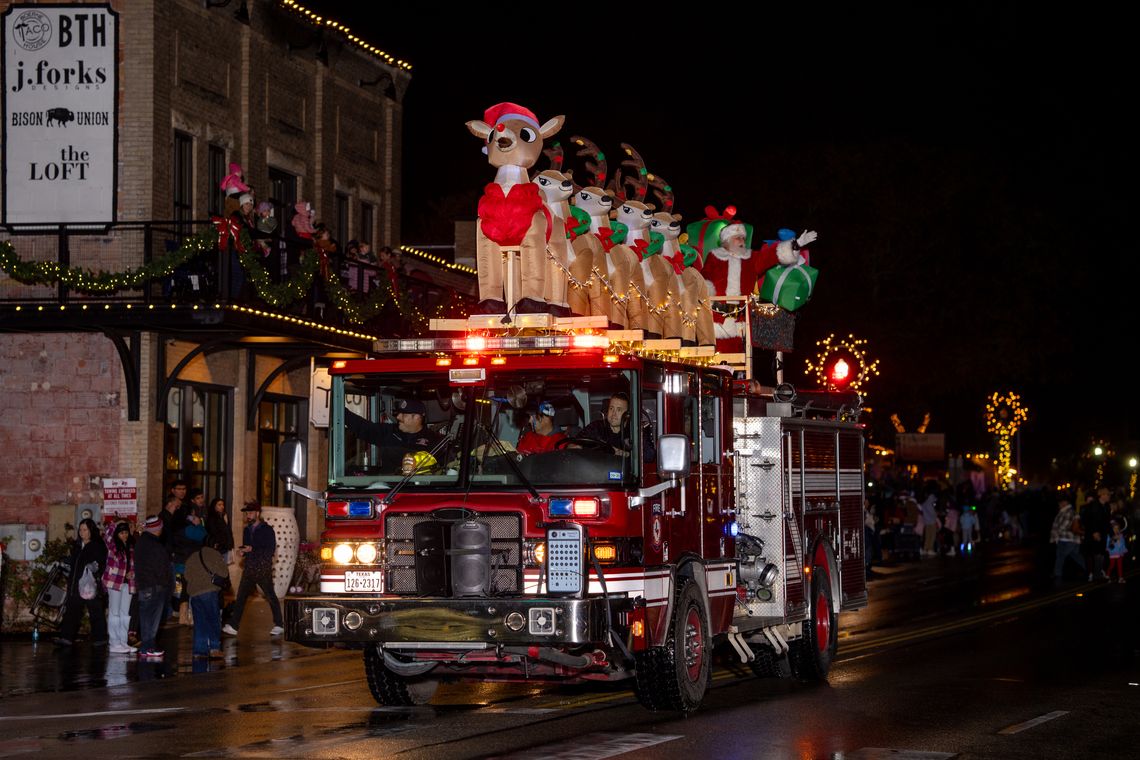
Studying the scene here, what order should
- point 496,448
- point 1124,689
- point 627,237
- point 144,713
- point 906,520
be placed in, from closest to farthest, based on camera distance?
point 496,448 → point 144,713 → point 1124,689 → point 627,237 → point 906,520

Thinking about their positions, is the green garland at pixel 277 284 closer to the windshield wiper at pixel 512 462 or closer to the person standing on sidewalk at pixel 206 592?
the person standing on sidewalk at pixel 206 592

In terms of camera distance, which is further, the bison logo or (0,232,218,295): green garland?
the bison logo

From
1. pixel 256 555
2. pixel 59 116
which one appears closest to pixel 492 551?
pixel 256 555

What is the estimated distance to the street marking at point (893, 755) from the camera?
11.0 m

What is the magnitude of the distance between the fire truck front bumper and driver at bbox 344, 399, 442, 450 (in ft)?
3.68

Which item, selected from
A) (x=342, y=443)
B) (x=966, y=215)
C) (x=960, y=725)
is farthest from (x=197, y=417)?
(x=966, y=215)

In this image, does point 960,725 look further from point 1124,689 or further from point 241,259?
point 241,259

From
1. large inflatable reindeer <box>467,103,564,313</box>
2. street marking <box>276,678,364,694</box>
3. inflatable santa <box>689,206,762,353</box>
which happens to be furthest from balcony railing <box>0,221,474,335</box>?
large inflatable reindeer <box>467,103,564,313</box>

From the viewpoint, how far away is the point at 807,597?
15578 millimetres

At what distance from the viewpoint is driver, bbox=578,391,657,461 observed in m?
12.2

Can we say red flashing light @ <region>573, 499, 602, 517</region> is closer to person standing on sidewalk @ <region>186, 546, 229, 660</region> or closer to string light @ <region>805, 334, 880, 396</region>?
person standing on sidewalk @ <region>186, 546, 229, 660</region>

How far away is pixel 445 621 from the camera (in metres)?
11.9

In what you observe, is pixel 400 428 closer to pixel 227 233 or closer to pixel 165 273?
pixel 165 273

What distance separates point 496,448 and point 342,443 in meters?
1.17
